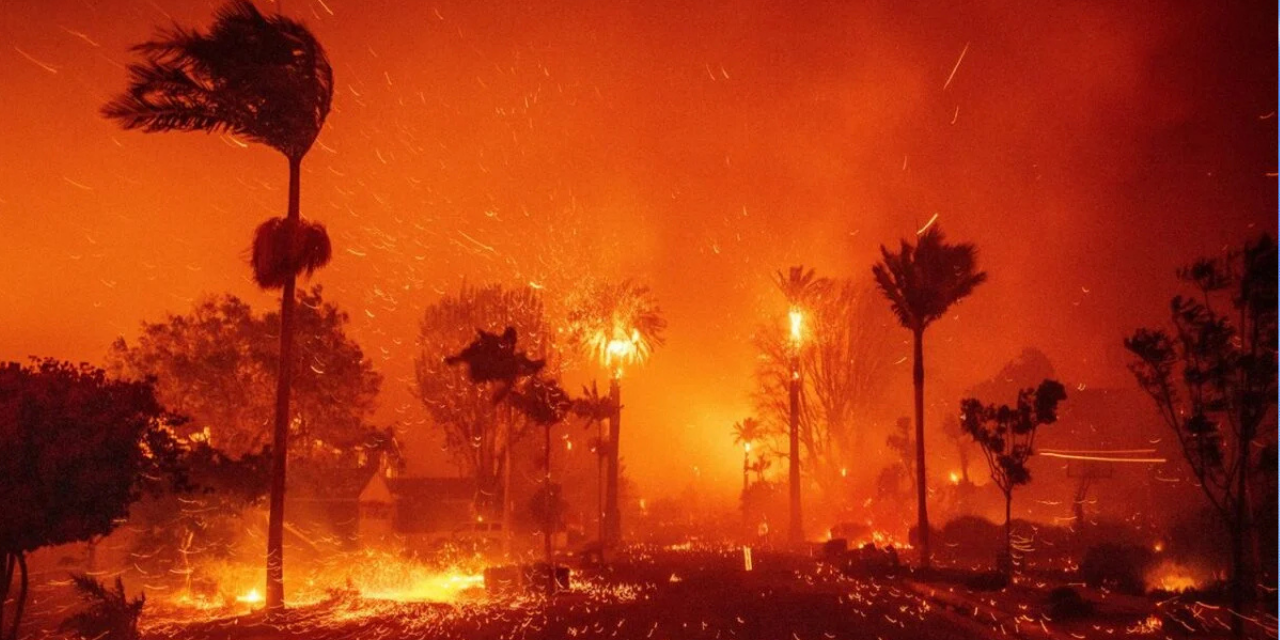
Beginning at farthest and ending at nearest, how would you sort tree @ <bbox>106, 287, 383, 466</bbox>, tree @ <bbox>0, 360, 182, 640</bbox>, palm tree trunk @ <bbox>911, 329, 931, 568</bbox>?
tree @ <bbox>106, 287, 383, 466</bbox> < palm tree trunk @ <bbox>911, 329, 931, 568</bbox> < tree @ <bbox>0, 360, 182, 640</bbox>

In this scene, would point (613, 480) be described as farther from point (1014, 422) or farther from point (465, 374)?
point (1014, 422)

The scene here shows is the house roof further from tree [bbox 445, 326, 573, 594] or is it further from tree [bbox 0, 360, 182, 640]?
tree [bbox 0, 360, 182, 640]

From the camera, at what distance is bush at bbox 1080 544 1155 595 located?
24922 mm

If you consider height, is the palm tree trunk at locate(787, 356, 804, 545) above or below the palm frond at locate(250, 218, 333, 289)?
below

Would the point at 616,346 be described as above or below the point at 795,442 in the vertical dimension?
above

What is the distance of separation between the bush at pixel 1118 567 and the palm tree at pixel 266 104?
20.5m

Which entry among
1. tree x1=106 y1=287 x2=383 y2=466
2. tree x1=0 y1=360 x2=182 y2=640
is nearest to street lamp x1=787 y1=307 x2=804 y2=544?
tree x1=106 y1=287 x2=383 y2=466

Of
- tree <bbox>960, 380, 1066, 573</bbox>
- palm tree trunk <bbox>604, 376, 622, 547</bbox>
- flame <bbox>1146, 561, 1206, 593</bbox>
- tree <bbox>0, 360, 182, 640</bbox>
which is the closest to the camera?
tree <bbox>0, 360, 182, 640</bbox>

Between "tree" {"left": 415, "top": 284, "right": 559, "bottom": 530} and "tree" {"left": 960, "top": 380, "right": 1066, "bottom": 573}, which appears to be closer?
"tree" {"left": 960, "top": 380, "right": 1066, "bottom": 573}

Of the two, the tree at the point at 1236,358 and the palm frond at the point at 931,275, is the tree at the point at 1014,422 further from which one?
the tree at the point at 1236,358

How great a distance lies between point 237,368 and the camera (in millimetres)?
38594

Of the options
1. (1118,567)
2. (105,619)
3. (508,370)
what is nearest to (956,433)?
(1118,567)

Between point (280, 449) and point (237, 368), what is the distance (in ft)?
63.2

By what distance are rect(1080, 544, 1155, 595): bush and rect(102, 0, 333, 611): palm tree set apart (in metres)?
20.5
